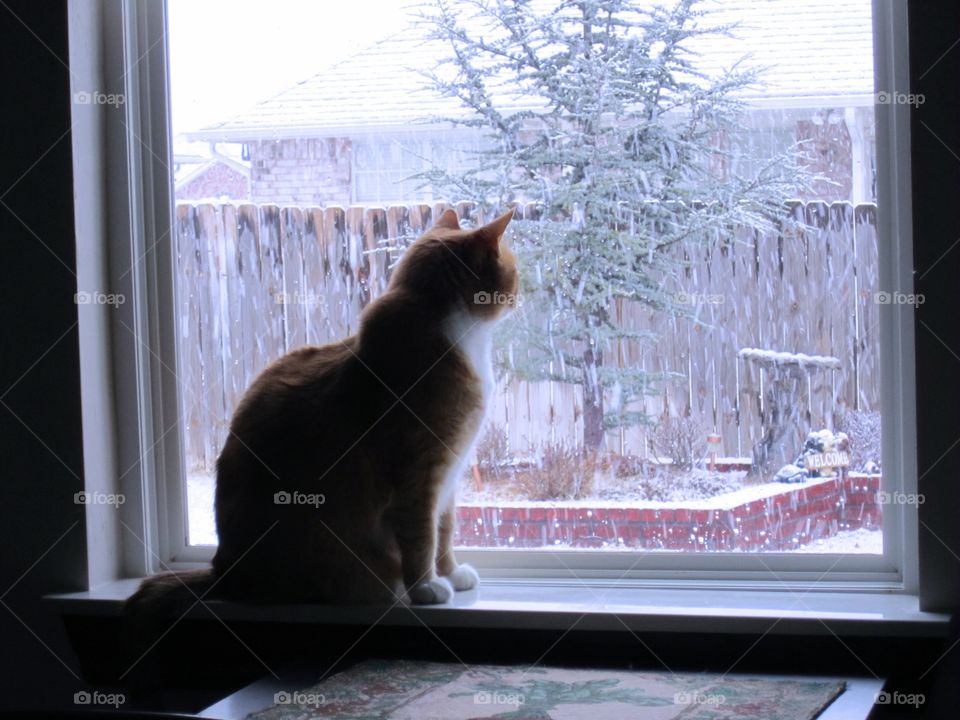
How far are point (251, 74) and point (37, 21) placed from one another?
384 mm

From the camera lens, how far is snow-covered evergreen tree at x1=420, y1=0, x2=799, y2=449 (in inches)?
72.6

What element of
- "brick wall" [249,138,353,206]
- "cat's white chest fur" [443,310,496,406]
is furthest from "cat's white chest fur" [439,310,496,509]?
"brick wall" [249,138,353,206]

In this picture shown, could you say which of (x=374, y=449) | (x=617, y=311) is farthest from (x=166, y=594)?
(x=617, y=311)

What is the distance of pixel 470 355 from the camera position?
5.71ft

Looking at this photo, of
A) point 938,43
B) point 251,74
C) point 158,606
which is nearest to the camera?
point 938,43

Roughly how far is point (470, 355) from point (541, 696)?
541 millimetres

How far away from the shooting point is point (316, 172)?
2.01 metres

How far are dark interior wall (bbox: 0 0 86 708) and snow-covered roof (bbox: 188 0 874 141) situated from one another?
1.66 ft

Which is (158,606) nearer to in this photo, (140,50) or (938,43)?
(140,50)

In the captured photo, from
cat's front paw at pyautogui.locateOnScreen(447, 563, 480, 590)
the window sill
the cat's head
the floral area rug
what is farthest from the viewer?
cat's front paw at pyautogui.locateOnScreen(447, 563, 480, 590)

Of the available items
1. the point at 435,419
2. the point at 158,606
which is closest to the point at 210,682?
the point at 158,606

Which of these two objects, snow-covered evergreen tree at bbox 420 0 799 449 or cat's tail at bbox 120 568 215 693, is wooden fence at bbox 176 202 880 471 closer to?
snow-covered evergreen tree at bbox 420 0 799 449

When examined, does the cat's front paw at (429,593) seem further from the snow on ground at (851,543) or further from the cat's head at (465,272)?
the snow on ground at (851,543)

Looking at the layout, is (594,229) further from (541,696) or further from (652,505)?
(541,696)
